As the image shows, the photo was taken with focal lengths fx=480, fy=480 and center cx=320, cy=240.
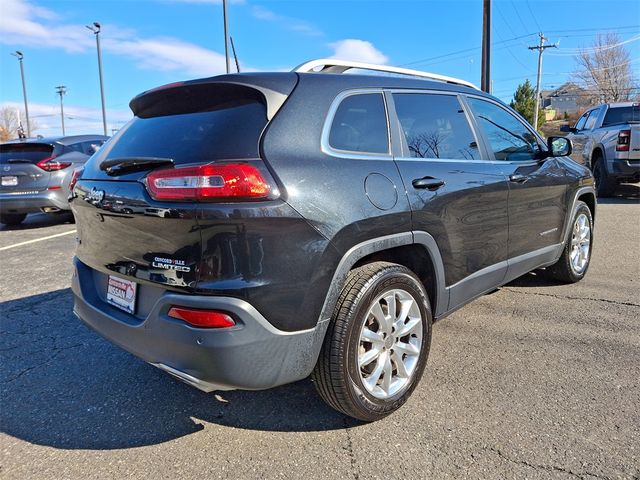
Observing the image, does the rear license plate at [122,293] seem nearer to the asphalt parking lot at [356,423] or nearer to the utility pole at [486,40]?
the asphalt parking lot at [356,423]

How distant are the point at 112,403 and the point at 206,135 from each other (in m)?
1.66

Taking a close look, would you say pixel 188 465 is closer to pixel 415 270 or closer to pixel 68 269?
pixel 415 270

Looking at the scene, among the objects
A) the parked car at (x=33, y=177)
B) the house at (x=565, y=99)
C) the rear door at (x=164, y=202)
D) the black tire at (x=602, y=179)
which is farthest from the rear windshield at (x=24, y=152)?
the house at (x=565, y=99)

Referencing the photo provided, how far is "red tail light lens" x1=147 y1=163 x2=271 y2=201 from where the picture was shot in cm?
204

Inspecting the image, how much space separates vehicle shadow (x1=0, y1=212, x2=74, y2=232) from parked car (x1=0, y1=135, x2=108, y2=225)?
1.50ft

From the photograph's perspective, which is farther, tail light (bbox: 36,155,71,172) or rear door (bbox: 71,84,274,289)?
tail light (bbox: 36,155,71,172)

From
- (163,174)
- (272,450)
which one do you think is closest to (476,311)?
(272,450)

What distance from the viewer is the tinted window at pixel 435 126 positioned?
286cm

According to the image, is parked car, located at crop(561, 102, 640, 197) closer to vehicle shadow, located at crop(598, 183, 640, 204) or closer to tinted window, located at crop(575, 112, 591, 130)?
tinted window, located at crop(575, 112, 591, 130)

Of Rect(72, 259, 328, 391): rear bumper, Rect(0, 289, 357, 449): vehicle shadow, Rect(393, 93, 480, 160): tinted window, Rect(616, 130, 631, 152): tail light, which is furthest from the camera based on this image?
Rect(616, 130, 631, 152): tail light

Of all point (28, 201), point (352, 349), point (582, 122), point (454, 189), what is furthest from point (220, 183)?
point (582, 122)

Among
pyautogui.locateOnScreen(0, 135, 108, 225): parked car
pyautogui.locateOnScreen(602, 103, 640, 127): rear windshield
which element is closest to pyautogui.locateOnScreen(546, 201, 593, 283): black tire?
pyautogui.locateOnScreen(602, 103, 640, 127): rear windshield

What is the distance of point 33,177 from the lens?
8.08 m

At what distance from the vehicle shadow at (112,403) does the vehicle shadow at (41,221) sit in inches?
239
